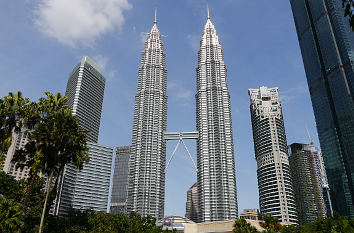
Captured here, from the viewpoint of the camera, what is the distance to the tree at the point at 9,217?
113 ft

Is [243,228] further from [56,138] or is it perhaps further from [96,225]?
[56,138]

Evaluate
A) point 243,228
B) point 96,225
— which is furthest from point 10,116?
point 243,228

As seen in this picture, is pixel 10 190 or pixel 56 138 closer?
pixel 56 138

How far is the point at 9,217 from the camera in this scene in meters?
35.9

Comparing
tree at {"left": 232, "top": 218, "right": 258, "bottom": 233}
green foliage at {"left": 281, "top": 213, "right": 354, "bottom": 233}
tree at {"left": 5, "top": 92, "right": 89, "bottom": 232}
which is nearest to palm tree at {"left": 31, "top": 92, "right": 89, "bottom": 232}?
tree at {"left": 5, "top": 92, "right": 89, "bottom": 232}

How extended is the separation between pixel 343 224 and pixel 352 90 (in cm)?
14844

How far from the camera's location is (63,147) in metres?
42.9

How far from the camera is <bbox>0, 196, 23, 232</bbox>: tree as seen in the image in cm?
3450

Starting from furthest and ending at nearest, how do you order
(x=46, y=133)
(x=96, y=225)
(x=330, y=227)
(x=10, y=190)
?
(x=10, y=190), (x=330, y=227), (x=96, y=225), (x=46, y=133)

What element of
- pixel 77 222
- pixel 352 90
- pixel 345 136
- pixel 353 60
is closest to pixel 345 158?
pixel 345 136

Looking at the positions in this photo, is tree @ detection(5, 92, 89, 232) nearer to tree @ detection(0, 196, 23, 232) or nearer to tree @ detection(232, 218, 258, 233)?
tree @ detection(0, 196, 23, 232)

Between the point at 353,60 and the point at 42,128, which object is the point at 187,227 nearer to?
the point at 42,128

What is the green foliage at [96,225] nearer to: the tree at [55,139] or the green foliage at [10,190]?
the tree at [55,139]

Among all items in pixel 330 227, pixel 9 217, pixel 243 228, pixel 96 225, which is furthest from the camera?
pixel 330 227
